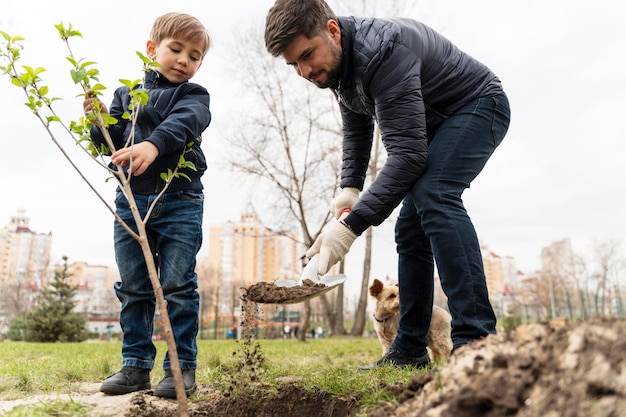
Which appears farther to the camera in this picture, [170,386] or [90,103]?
[170,386]

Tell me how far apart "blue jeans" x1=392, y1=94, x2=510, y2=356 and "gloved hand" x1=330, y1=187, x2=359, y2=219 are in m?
0.40

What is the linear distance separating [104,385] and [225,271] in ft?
183

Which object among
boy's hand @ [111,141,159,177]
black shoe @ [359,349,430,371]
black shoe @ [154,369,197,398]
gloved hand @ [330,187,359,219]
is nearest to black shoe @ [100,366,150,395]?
black shoe @ [154,369,197,398]

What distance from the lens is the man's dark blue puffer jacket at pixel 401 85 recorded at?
234cm

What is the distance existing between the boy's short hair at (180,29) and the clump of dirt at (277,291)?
1501mm

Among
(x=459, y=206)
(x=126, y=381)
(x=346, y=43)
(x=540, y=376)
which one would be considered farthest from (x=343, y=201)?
(x=540, y=376)

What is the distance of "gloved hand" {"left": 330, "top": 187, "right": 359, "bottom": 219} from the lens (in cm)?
307

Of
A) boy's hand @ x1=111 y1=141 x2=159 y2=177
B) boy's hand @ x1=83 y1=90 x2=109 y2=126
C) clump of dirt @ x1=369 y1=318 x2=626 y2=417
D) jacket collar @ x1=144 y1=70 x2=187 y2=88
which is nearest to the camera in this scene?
clump of dirt @ x1=369 y1=318 x2=626 y2=417

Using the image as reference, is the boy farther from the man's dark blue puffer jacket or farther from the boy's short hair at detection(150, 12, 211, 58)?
the man's dark blue puffer jacket

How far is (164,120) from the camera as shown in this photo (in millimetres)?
2689

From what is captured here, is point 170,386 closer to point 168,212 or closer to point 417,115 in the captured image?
point 168,212

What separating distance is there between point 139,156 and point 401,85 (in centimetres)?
131

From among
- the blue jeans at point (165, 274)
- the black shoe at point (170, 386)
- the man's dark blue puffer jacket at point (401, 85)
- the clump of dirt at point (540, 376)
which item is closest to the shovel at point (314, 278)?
the man's dark blue puffer jacket at point (401, 85)

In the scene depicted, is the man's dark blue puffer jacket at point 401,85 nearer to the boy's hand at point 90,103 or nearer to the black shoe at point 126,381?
the boy's hand at point 90,103
